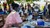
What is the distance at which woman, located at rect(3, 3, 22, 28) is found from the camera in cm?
118

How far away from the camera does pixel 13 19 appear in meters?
1.18

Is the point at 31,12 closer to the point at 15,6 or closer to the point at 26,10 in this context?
the point at 26,10

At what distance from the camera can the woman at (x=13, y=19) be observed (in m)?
1.18

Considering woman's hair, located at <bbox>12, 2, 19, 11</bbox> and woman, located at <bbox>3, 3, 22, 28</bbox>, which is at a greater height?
woman's hair, located at <bbox>12, 2, 19, 11</bbox>

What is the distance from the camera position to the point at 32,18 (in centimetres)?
120

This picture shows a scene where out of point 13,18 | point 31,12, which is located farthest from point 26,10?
point 13,18

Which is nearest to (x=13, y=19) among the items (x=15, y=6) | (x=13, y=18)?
(x=13, y=18)

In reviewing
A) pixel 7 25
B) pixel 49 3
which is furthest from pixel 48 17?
pixel 7 25

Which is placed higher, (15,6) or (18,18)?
(15,6)

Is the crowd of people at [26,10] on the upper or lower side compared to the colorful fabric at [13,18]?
upper

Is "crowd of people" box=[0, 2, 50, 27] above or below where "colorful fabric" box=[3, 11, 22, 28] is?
above

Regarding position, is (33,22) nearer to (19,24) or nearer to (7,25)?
(19,24)

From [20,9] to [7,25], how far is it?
0.22 meters

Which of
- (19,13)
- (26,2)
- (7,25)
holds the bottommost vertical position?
(7,25)
